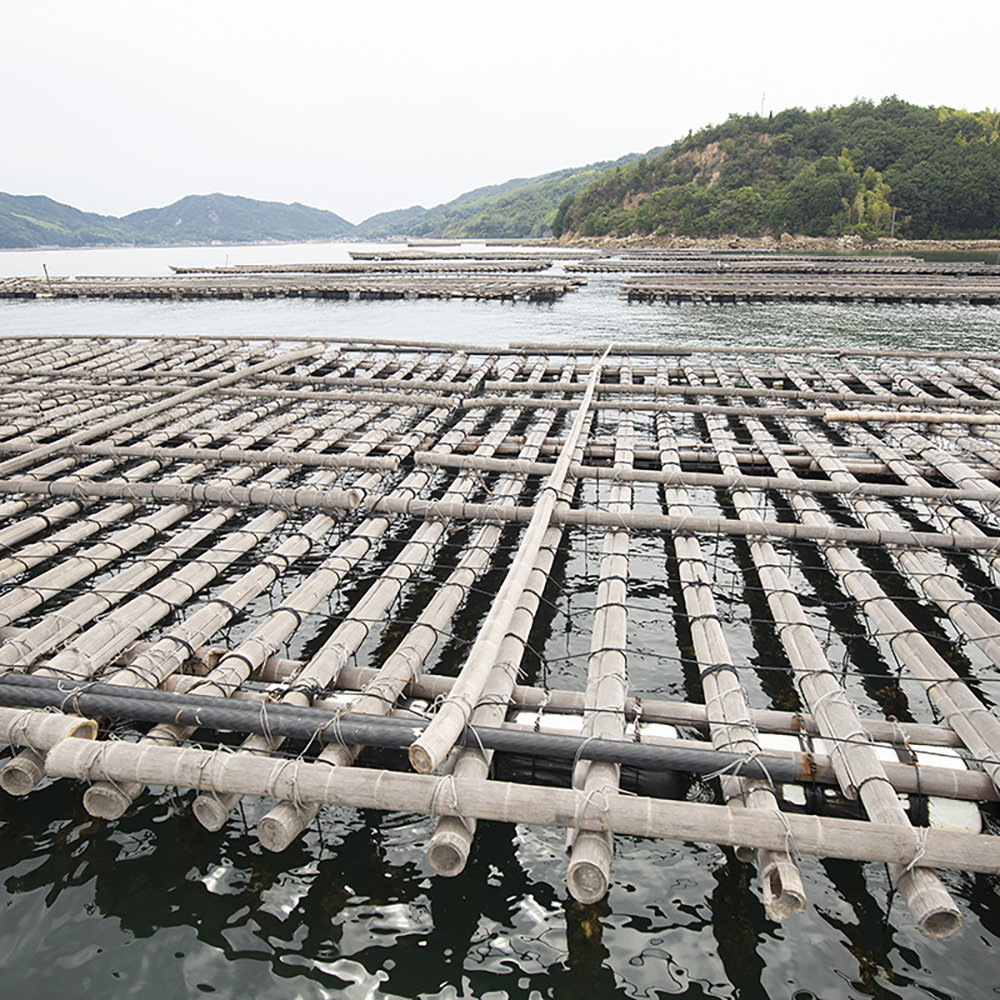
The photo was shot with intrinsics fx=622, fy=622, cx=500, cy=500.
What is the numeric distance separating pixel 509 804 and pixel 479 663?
1767 mm

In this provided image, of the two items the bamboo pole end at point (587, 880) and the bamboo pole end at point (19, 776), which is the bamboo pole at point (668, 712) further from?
the bamboo pole end at point (19, 776)

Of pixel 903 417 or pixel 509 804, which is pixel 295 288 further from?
pixel 509 804

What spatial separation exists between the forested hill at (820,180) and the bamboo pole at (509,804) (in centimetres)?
12251

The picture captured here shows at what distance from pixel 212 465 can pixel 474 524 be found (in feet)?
23.4

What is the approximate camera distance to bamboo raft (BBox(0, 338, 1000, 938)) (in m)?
6.16

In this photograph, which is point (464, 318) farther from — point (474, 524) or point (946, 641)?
point (946, 641)

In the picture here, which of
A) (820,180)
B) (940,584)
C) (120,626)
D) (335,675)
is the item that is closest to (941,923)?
(940,584)

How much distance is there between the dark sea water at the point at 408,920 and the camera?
5578 mm

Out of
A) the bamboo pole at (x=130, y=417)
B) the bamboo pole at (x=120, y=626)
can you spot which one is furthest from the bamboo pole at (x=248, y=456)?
the bamboo pole at (x=120, y=626)

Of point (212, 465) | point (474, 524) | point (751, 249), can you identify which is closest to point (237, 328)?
point (212, 465)

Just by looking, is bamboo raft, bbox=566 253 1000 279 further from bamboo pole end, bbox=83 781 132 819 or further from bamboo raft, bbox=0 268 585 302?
bamboo pole end, bbox=83 781 132 819

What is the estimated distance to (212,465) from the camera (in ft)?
49.9

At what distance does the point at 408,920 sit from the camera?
20.1 ft

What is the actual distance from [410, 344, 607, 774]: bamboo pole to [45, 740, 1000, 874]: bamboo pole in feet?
1.12
